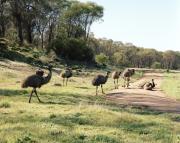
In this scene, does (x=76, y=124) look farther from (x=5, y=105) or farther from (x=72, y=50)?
(x=72, y=50)

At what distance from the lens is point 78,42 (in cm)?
8069

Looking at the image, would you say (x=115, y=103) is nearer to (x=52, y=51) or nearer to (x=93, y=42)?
(x=52, y=51)

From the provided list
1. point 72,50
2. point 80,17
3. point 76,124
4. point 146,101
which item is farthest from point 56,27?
point 76,124

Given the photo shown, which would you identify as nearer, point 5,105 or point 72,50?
point 5,105

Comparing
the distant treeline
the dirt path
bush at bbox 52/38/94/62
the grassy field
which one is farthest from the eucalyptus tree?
the grassy field

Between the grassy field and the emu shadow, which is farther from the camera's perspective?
the emu shadow

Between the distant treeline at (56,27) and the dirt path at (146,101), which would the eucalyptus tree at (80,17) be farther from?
the dirt path at (146,101)

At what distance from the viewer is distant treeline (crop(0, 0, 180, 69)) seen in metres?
74.4

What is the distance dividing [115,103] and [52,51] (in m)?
51.0

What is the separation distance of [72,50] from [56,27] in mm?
25439

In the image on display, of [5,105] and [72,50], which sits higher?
[72,50]

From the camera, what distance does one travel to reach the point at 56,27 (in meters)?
102

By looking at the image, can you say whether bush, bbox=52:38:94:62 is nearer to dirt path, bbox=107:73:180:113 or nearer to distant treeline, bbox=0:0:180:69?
distant treeline, bbox=0:0:180:69

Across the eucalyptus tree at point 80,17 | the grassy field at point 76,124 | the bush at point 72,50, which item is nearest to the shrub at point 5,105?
the grassy field at point 76,124
